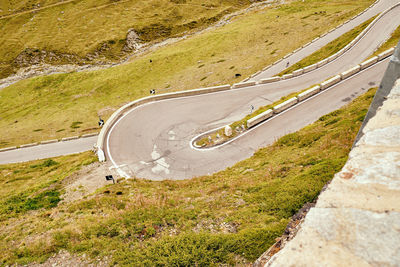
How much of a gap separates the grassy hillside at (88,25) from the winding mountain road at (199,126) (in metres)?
70.0

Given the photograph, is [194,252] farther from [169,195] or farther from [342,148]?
[342,148]

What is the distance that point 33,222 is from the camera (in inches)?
592

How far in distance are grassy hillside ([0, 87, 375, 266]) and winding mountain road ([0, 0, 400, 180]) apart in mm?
2894

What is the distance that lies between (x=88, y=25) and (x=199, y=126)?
4270 inches

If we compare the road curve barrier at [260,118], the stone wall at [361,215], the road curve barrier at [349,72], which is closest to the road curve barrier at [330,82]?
the road curve barrier at [349,72]

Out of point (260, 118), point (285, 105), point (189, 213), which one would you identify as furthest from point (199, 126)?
point (189, 213)

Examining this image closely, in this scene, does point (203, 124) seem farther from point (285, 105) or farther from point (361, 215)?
point (361, 215)

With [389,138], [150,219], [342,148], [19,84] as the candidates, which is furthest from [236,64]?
[19,84]

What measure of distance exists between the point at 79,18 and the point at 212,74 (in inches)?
3826

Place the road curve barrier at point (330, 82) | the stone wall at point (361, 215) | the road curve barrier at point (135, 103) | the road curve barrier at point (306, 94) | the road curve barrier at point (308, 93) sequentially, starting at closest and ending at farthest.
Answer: the stone wall at point (361, 215) < the road curve barrier at point (306, 94) < the road curve barrier at point (135, 103) < the road curve barrier at point (308, 93) < the road curve barrier at point (330, 82)

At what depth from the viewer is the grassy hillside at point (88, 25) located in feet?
300

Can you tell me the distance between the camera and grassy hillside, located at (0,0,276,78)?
91.6 meters

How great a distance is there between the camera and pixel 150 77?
57.6m

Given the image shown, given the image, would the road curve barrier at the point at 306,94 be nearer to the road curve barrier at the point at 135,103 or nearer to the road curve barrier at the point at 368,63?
the road curve barrier at the point at 368,63
